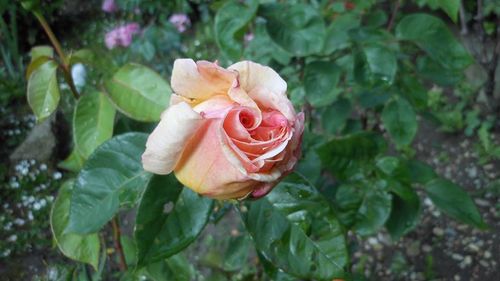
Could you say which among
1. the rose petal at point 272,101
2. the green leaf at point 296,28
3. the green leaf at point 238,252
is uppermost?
the rose petal at point 272,101

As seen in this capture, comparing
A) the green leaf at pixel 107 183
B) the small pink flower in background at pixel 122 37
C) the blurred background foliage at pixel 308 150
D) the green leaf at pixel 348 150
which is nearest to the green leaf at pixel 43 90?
the blurred background foliage at pixel 308 150

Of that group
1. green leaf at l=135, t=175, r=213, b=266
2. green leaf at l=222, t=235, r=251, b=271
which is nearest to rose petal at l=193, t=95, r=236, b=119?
green leaf at l=135, t=175, r=213, b=266

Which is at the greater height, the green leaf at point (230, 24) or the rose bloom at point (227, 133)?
the rose bloom at point (227, 133)

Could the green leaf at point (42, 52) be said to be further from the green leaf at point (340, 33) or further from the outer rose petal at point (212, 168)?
the green leaf at point (340, 33)

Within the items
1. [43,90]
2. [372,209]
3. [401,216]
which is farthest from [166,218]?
[401,216]

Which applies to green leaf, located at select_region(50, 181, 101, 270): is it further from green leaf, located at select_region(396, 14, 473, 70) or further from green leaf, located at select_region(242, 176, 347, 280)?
green leaf, located at select_region(396, 14, 473, 70)

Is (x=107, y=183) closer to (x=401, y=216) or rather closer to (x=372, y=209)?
(x=372, y=209)
